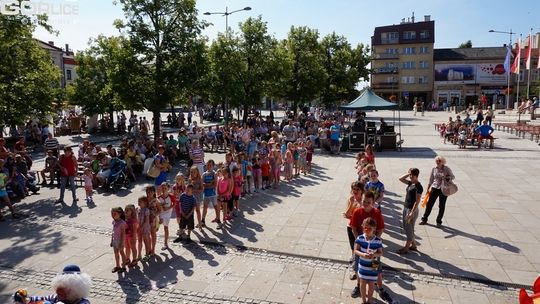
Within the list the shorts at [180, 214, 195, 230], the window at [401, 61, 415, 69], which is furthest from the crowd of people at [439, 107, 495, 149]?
the window at [401, 61, 415, 69]

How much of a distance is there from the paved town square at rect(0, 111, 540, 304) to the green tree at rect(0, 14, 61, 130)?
2.98 m

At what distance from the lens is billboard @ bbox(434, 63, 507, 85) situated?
222 feet

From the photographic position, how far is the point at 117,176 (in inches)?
530

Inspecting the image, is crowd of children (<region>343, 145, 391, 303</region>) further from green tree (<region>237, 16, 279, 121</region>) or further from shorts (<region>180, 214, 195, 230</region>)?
green tree (<region>237, 16, 279, 121</region>)

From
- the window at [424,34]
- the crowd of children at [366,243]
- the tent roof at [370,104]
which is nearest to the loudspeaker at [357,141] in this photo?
the tent roof at [370,104]

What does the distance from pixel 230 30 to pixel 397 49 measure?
50344 millimetres

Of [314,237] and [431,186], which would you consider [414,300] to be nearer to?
[314,237]

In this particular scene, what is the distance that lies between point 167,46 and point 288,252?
15.6 m

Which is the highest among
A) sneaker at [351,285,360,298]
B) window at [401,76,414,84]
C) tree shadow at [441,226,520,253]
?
window at [401,76,414,84]

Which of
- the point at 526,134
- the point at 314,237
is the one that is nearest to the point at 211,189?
the point at 314,237

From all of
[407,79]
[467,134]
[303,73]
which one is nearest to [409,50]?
[407,79]

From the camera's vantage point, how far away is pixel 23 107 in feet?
44.4

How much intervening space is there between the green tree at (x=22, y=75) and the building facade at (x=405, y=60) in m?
62.0

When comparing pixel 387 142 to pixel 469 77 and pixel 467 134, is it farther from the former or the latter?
pixel 469 77
